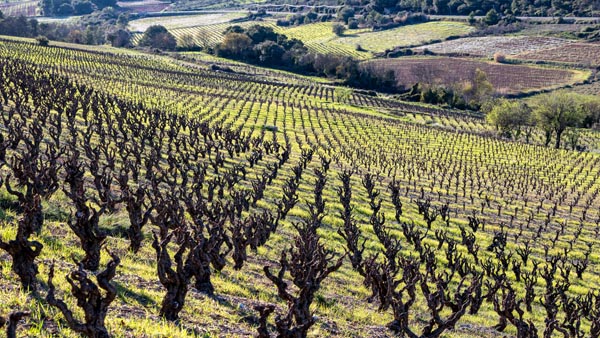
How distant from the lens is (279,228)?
28469 millimetres

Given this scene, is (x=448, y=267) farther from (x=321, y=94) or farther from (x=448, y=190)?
(x=321, y=94)

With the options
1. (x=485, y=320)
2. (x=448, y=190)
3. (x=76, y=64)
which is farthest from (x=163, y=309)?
(x=76, y=64)

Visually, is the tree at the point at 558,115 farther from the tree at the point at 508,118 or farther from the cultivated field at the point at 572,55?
the cultivated field at the point at 572,55

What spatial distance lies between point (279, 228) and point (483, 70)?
154 m

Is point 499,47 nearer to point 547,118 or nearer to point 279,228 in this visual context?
point 547,118

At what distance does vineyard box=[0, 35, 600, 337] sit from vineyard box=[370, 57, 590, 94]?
61627 mm

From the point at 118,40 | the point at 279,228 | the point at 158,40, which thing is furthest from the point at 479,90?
the point at 279,228

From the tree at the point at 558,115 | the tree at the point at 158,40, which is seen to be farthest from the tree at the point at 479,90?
the tree at the point at 158,40

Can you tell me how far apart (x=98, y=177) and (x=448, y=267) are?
16.6 metres

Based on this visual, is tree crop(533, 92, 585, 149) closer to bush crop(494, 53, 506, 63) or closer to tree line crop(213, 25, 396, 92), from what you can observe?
tree line crop(213, 25, 396, 92)

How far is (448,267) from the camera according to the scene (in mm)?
28172

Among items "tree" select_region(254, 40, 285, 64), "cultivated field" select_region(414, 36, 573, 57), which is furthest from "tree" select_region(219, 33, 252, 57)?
"cultivated field" select_region(414, 36, 573, 57)

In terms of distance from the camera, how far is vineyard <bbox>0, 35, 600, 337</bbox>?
13.2 m

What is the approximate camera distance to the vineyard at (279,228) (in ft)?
43.4
